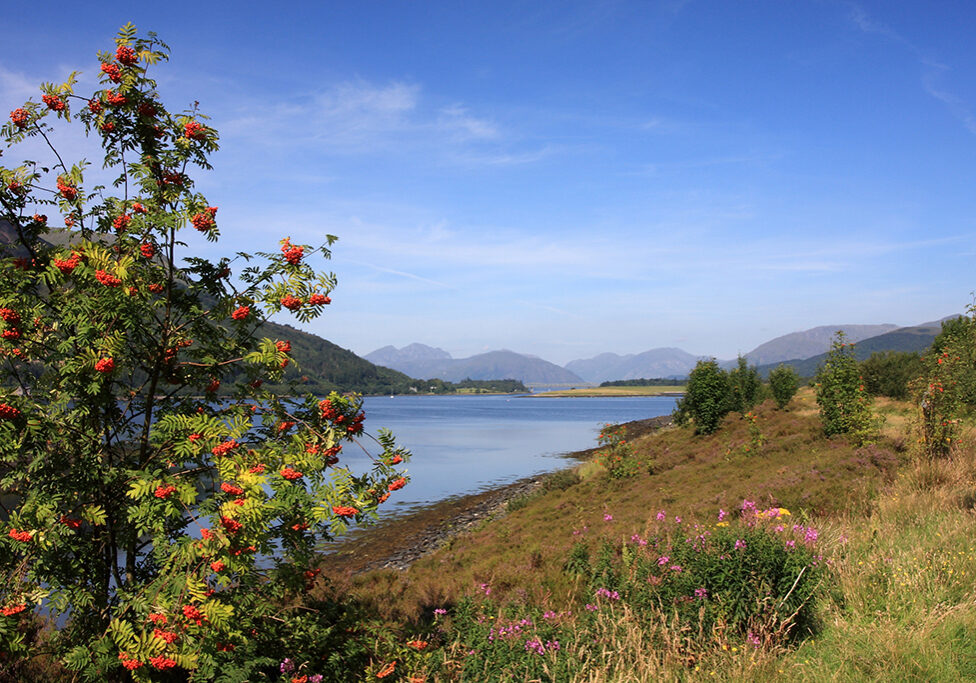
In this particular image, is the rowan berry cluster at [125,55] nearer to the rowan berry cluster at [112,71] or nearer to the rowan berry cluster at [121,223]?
the rowan berry cluster at [112,71]

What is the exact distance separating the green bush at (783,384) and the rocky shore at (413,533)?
16.8 meters

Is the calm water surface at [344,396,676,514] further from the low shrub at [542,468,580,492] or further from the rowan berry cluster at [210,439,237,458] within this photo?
the rowan berry cluster at [210,439,237,458]

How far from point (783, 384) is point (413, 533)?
26.1 meters

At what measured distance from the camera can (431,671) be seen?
16.8 ft

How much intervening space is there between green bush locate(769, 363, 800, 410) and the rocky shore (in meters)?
16.8

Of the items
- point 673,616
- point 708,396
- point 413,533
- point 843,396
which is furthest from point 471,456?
point 673,616

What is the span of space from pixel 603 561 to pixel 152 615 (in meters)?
5.79

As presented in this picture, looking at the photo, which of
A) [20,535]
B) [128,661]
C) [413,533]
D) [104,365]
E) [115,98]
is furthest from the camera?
[413,533]

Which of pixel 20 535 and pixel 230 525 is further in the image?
pixel 20 535

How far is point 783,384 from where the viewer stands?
35.9 metres

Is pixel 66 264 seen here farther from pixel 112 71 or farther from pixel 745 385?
pixel 745 385

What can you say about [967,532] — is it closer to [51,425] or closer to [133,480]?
[133,480]

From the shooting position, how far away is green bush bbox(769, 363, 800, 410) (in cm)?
3497

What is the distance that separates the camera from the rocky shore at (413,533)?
18922 millimetres
